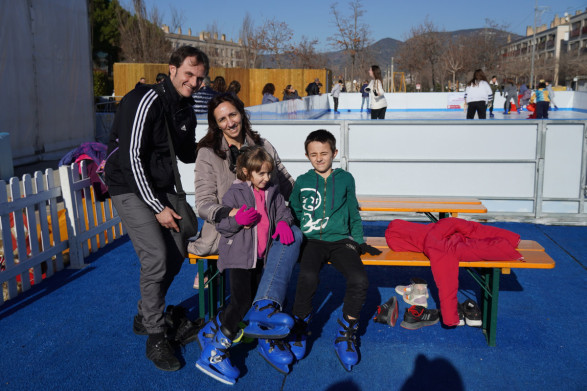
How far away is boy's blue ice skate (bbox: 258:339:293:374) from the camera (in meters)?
3.31

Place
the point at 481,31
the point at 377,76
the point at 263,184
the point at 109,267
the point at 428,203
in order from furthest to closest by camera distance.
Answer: the point at 481,31, the point at 377,76, the point at 109,267, the point at 428,203, the point at 263,184

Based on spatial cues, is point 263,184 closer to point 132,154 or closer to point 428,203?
point 132,154

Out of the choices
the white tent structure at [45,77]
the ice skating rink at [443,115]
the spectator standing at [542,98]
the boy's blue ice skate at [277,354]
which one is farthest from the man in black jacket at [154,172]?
the ice skating rink at [443,115]

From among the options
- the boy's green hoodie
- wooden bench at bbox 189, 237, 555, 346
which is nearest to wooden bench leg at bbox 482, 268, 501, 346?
wooden bench at bbox 189, 237, 555, 346

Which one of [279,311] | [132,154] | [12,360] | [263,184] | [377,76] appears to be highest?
[377,76]

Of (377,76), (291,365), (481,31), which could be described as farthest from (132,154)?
(481,31)

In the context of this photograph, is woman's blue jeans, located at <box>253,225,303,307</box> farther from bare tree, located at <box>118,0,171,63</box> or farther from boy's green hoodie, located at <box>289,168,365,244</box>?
bare tree, located at <box>118,0,171,63</box>

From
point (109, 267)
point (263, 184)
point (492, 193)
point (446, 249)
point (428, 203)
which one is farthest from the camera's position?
point (492, 193)

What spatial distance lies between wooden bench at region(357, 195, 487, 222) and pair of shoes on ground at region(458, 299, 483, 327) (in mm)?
996

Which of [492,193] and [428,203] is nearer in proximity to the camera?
[428,203]

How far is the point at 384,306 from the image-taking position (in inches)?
163

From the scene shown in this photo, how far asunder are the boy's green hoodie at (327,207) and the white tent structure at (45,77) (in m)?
8.94

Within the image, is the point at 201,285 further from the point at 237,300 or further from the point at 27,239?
the point at 27,239

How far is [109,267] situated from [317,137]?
2879 mm
